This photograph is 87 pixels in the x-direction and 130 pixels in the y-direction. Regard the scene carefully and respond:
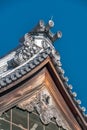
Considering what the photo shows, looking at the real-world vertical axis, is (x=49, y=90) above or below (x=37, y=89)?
above

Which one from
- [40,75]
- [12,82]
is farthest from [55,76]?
[12,82]

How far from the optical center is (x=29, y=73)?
16.7m

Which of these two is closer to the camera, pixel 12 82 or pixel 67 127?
pixel 12 82

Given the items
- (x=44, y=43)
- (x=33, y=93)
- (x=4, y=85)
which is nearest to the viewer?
(x=4, y=85)

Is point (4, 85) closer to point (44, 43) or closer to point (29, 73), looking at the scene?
point (29, 73)

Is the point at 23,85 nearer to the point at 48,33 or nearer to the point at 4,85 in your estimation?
the point at 4,85

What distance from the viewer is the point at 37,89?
1723 centimetres

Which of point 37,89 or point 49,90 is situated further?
point 49,90

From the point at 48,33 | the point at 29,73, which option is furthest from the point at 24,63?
the point at 48,33

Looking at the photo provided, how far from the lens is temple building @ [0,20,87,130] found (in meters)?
16.3

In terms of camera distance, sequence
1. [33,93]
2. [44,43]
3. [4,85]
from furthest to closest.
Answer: [44,43]
[33,93]
[4,85]

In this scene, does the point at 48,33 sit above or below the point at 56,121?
above

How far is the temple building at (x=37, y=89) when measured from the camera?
16344 millimetres

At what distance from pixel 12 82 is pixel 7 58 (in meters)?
1.45
